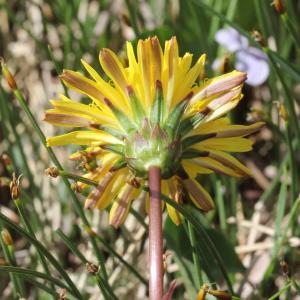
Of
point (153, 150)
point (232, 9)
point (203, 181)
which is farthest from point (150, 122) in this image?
point (232, 9)

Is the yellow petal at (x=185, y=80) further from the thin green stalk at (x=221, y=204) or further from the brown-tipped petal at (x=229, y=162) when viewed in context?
the thin green stalk at (x=221, y=204)

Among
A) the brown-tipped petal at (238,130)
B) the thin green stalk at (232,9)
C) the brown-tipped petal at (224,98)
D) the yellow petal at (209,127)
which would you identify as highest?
the thin green stalk at (232,9)

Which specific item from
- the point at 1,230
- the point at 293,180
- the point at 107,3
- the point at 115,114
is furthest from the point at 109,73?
the point at 107,3

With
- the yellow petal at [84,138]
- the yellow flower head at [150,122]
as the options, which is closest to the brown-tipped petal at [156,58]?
the yellow flower head at [150,122]

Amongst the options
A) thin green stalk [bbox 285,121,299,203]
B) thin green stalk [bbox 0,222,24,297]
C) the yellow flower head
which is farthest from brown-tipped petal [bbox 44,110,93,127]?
thin green stalk [bbox 285,121,299,203]

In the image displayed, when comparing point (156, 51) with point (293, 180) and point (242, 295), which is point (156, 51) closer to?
point (293, 180)

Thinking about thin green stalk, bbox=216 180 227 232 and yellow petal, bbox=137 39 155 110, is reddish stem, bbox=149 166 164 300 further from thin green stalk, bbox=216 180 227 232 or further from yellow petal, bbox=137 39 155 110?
thin green stalk, bbox=216 180 227 232

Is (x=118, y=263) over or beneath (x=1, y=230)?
beneath
